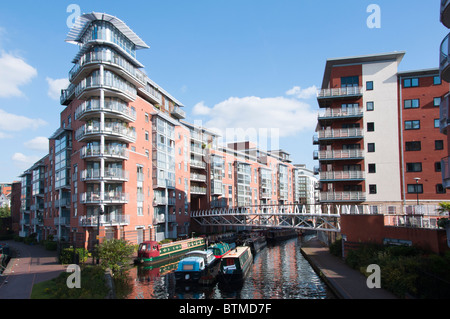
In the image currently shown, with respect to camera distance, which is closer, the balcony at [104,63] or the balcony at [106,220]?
the balcony at [106,220]

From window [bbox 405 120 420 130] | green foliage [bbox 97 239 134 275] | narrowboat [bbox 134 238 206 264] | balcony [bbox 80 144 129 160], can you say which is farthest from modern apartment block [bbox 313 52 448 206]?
green foliage [bbox 97 239 134 275]

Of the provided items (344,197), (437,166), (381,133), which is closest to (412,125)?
(381,133)

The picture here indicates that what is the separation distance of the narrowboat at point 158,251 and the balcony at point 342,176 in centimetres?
1863

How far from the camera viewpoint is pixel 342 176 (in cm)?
4334

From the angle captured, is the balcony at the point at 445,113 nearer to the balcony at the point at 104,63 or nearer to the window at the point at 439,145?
the window at the point at 439,145

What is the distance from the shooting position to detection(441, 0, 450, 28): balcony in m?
17.6

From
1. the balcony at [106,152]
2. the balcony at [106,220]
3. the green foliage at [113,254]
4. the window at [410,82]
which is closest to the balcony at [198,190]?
the balcony at [106,220]

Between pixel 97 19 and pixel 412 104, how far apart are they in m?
36.8

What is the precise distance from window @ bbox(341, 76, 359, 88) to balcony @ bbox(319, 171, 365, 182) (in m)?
10.4

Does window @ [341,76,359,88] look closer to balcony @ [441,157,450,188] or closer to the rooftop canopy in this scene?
the rooftop canopy

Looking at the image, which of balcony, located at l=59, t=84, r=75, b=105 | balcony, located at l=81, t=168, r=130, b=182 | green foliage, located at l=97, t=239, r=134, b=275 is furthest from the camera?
balcony, located at l=59, t=84, r=75, b=105

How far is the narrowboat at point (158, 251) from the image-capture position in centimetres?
3691
